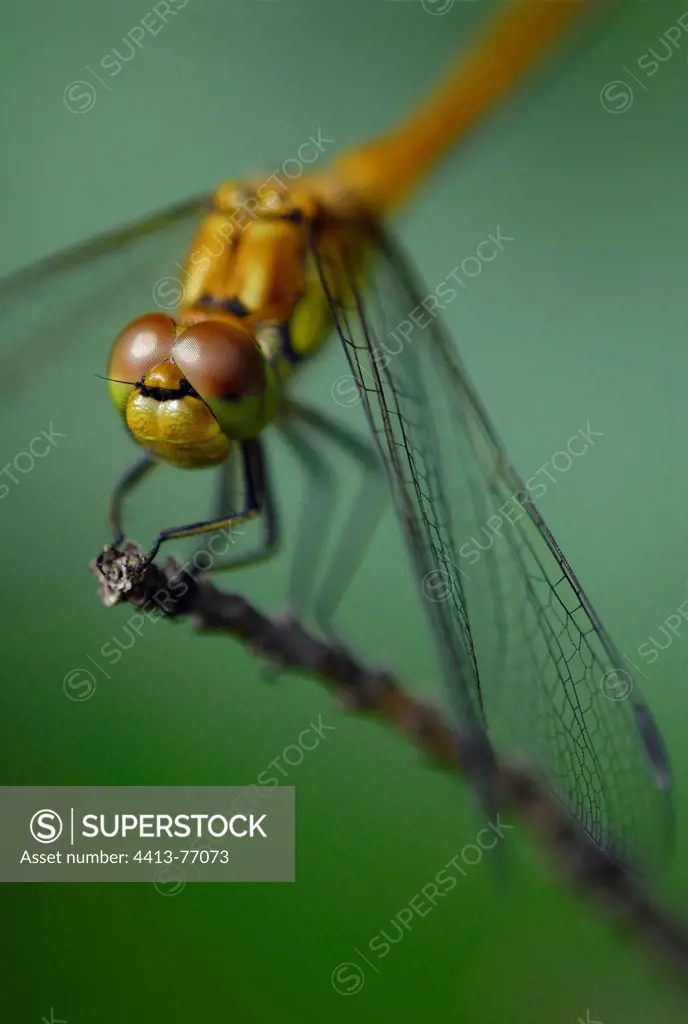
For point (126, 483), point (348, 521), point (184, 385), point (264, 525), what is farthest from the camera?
point (348, 521)

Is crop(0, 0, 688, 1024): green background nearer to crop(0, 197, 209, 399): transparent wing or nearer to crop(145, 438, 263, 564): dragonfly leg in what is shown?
crop(0, 197, 209, 399): transparent wing

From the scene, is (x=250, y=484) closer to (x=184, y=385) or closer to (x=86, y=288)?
(x=184, y=385)

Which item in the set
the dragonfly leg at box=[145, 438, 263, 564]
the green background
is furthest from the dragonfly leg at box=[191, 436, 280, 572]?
the green background

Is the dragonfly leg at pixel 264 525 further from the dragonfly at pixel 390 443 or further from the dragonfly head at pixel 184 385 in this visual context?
the dragonfly head at pixel 184 385

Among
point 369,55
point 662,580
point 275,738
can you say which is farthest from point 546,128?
point 275,738

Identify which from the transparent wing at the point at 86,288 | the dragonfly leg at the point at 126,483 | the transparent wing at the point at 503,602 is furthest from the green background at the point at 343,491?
the dragonfly leg at the point at 126,483

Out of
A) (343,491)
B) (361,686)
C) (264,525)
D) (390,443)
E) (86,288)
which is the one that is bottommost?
(361,686)

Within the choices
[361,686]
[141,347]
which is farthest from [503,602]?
[141,347]

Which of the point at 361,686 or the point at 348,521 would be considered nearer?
the point at 361,686
